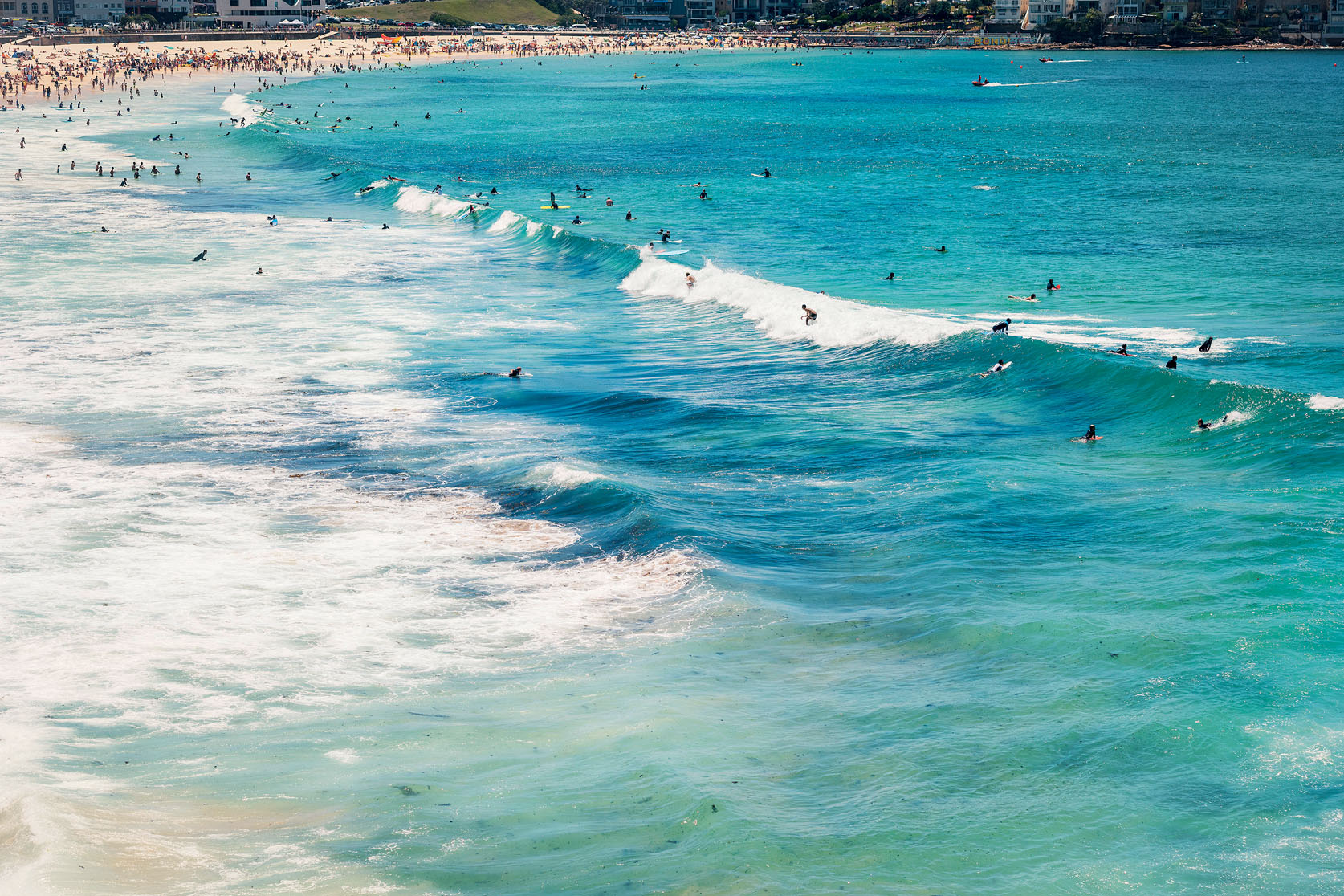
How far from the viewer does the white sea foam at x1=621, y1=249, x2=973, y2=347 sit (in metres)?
41.2

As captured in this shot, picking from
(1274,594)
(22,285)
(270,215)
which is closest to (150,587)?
(1274,594)

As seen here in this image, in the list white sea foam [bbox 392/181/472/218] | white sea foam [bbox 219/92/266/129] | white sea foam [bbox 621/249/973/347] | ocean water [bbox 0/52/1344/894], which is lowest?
ocean water [bbox 0/52/1344/894]

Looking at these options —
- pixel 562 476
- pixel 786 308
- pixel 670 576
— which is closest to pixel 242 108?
pixel 786 308

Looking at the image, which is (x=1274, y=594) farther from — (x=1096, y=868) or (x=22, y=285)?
(x=22, y=285)

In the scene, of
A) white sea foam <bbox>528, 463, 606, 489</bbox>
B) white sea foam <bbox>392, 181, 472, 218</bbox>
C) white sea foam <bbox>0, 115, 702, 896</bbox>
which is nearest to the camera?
white sea foam <bbox>0, 115, 702, 896</bbox>

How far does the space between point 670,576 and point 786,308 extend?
24.5m

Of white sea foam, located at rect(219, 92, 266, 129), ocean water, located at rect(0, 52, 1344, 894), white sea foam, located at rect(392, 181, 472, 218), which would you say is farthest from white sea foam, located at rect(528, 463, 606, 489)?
white sea foam, located at rect(219, 92, 266, 129)

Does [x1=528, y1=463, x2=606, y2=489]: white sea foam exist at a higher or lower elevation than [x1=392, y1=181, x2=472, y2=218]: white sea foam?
lower

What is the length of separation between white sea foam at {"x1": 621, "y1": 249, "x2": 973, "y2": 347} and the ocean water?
0.31 metres

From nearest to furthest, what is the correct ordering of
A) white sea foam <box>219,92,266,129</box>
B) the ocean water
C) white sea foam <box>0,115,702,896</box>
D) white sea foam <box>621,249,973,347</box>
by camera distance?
the ocean water < white sea foam <box>0,115,702,896</box> < white sea foam <box>621,249,973,347</box> < white sea foam <box>219,92,266,129</box>

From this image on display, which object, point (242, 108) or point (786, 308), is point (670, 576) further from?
point (242, 108)

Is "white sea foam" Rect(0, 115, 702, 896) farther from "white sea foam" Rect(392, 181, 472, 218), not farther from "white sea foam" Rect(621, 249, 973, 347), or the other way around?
"white sea foam" Rect(392, 181, 472, 218)

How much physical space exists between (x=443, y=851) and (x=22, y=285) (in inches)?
1709

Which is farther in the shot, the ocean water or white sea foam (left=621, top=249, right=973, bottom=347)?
white sea foam (left=621, top=249, right=973, bottom=347)
